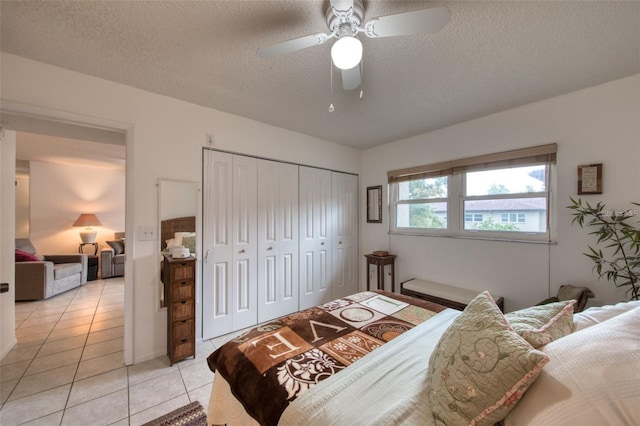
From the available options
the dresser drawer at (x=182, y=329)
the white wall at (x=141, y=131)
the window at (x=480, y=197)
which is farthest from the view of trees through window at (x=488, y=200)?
the dresser drawer at (x=182, y=329)

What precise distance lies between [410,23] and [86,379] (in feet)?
10.8

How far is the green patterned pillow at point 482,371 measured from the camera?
729 mm

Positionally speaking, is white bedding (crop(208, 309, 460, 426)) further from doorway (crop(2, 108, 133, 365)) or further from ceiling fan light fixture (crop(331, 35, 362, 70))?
doorway (crop(2, 108, 133, 365))

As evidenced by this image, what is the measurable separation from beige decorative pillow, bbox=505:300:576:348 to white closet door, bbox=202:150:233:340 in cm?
247

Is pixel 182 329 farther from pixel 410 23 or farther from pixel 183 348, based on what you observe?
pixel 410 23

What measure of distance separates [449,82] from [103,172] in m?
7.11

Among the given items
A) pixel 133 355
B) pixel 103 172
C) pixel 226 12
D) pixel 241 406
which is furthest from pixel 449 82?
pixel 103 172

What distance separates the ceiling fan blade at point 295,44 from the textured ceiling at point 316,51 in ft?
0.68

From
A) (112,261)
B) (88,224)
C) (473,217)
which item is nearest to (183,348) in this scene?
(473,217)

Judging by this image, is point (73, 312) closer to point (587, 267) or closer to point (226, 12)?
point (226, 12)

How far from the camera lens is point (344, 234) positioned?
3.85m

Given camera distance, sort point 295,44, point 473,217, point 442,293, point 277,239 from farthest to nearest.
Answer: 1. point 277,239
2. point 473,217
3. point 442,293
4. point 295,44

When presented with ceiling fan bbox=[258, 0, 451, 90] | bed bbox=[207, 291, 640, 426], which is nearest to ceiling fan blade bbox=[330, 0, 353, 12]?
ceiling fan bbox=[258, 0, 451, 90]

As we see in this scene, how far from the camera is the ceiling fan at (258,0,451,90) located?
1.11m
